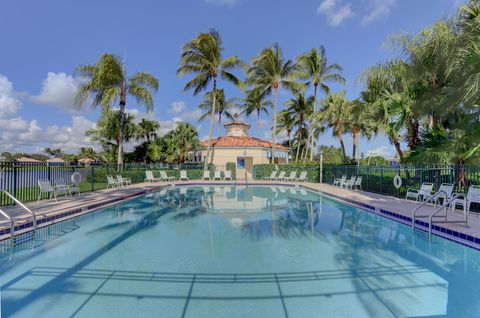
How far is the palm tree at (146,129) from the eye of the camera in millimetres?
28255

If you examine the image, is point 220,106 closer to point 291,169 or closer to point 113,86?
point 291,169

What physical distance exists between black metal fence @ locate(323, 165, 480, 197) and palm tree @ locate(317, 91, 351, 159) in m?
7.61

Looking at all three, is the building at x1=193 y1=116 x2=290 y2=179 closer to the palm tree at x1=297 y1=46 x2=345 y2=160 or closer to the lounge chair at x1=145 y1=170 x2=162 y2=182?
the palm tree at x1=297 y1=46 x2=345 y2=160

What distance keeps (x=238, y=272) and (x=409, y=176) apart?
11059 mm

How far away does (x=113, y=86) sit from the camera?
2100 centimetres

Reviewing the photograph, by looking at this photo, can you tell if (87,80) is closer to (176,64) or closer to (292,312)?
(176,64)

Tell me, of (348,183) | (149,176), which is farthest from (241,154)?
(348,183)

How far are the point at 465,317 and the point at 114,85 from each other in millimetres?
22521

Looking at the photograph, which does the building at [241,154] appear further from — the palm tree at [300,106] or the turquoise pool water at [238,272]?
the turquoise pool water at [238,272]

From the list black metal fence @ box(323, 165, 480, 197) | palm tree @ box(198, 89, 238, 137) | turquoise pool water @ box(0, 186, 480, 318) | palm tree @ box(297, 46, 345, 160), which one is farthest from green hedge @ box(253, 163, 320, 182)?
turquoise pool water @ box(0, 186, 480, 318)

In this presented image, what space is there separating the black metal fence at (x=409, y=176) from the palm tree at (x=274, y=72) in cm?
1024

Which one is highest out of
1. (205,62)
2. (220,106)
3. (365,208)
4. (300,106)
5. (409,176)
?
(205,62)

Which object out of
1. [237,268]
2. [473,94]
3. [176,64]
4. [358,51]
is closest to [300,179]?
[358,51]

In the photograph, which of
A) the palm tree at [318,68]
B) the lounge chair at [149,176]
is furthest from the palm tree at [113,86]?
the palm tree at [318,68]
